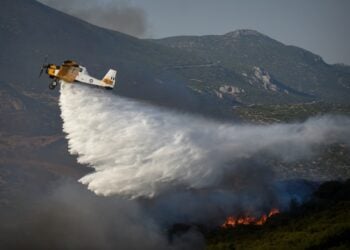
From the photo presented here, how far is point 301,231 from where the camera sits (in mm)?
141625

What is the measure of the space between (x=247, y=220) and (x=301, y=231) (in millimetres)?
18708

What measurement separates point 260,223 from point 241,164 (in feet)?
63.5

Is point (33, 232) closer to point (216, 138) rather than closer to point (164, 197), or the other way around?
point (164, 197)

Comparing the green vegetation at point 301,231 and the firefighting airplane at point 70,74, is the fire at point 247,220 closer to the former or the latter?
the green vegetation at point 301,231

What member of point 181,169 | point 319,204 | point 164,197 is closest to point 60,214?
point 164,197

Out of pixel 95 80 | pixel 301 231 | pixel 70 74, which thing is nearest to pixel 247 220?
pixel 301 231

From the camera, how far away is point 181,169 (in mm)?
89438

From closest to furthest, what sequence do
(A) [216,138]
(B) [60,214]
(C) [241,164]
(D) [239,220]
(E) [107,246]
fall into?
(A) [216,138] → (E) [107,246] → (B) [60,214] → (D) [239,220] → (C) [241,164]

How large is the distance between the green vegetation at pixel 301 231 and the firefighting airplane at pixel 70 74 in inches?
2319

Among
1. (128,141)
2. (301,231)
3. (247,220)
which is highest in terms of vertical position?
(128,141)

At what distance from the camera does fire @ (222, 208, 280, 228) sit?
14900 cm

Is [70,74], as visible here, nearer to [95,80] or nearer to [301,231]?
[95,80]

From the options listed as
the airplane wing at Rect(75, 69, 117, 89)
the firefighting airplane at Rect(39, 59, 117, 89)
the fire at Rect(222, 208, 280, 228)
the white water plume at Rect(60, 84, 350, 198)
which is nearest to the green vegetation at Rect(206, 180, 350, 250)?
the fire at Rect(222, 208, 280, 228)

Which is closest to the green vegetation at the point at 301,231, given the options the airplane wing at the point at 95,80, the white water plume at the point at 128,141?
the white water plume at the point at 128,141
